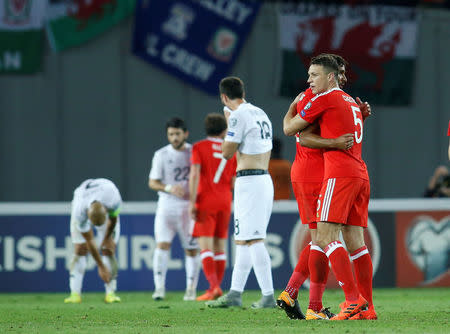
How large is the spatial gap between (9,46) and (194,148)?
8051 millimetres

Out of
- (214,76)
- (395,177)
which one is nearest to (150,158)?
(214,76)

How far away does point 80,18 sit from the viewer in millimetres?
17984

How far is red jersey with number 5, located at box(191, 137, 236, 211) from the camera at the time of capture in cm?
1084

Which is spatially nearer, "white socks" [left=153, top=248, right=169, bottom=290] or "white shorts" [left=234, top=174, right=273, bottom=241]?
"white shorts" [left=234, top=174, right=273, bottom=241]

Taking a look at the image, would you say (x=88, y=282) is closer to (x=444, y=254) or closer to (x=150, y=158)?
(x=444, y=254)

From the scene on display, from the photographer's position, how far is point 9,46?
17641 millimetres

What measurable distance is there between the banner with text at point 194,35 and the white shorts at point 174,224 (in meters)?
7.51

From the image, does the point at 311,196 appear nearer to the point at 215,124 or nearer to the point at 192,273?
the point at 215,124

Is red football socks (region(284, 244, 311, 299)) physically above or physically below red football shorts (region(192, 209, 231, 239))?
below

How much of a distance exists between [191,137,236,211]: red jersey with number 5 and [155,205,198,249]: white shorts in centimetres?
56

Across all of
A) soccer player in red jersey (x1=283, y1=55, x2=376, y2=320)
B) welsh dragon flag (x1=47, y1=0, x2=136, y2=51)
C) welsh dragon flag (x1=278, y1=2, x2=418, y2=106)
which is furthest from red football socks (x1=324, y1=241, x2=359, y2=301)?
welsh dragon flag (x1=47, y1=0, x2=136, y2=51)

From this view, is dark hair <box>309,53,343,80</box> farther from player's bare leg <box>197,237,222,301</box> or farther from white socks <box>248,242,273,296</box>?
player's bare leg <box>197,237,222,301</box>

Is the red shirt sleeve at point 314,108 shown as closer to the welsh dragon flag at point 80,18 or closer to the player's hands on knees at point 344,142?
the player's hands on knees at point 344,142

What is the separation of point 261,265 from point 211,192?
7.46 ft
